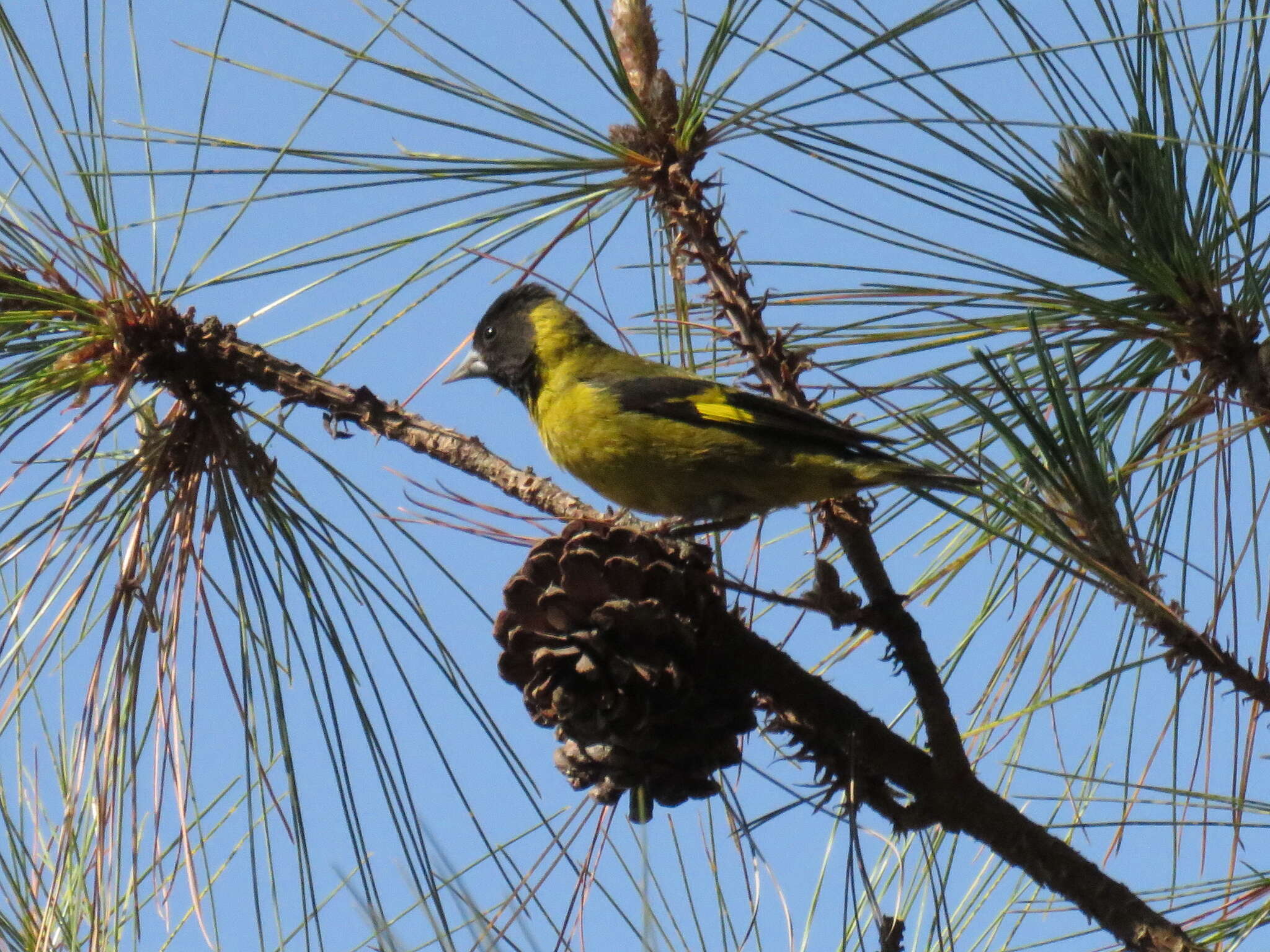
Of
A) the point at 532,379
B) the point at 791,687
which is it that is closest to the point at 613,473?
the point at 532,379

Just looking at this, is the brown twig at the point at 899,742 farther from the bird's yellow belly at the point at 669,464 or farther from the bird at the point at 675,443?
the bird's yellow belly at the point at 669,464

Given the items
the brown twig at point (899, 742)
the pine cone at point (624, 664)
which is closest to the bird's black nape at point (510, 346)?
the brown twig at point (899, 742)

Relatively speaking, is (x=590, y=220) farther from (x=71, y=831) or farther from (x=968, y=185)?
(x=71, y=831)

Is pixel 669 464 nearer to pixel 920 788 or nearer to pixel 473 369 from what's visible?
pixel 473 369

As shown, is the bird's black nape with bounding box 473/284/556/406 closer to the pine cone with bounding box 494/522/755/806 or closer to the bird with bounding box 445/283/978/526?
the bird with bounding box 445/283/978/526

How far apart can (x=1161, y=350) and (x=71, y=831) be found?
2.09 metres

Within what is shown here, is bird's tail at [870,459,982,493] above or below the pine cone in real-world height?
above

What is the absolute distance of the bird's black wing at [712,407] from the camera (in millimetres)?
2736

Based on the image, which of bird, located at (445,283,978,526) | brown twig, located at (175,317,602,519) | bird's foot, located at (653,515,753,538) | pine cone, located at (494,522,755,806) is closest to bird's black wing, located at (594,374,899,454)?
bird, located at (445,283,978,526)

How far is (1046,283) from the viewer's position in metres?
2.30

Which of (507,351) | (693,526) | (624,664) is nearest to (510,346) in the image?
(507,351)

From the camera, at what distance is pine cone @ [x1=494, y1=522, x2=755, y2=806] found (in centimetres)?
195

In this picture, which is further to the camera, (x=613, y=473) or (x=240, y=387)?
(x=613, y=473)

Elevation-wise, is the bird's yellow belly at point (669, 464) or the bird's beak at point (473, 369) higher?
the bird's beak at point (473, 369)
